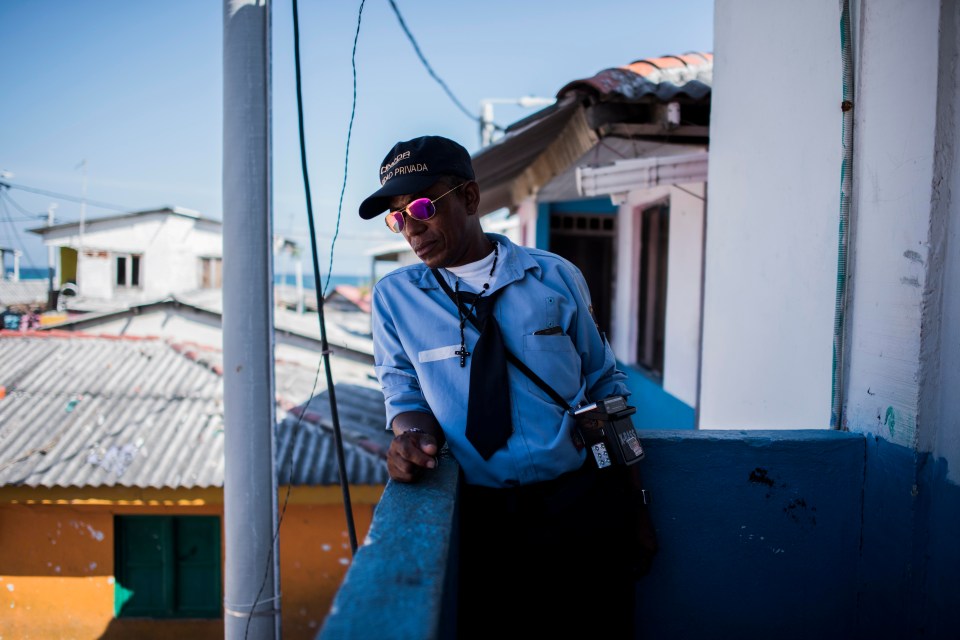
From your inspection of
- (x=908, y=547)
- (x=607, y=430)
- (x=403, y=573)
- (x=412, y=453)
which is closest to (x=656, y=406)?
(x=908, y=547)

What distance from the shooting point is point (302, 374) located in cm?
1115

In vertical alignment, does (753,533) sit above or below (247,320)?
below

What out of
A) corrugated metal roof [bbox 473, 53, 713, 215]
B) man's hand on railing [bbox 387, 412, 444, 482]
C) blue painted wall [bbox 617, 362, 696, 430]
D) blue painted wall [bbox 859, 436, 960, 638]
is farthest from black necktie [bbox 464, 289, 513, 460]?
blue painted wall [bbox 617, 362, 696, 430]

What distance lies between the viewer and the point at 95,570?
28.4 ft

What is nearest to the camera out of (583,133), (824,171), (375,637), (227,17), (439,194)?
(375,637)

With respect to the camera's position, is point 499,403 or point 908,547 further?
point 908,547

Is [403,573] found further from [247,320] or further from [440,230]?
[247,320]

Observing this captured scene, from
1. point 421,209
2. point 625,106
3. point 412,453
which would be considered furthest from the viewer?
point 625,106

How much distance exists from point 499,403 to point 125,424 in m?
8.35

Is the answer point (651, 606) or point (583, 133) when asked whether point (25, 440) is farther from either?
point (651, 606)

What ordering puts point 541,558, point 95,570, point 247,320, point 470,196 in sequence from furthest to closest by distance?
point 95,570 → point 247,320 → point 470,196 → point 541,558

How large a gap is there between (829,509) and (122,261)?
29.7 metres

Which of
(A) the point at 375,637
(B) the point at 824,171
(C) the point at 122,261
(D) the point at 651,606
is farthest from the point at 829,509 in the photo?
(C) the point at 122,261

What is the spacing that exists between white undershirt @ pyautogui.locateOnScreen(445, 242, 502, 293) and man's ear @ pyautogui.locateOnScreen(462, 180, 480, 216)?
170mm
